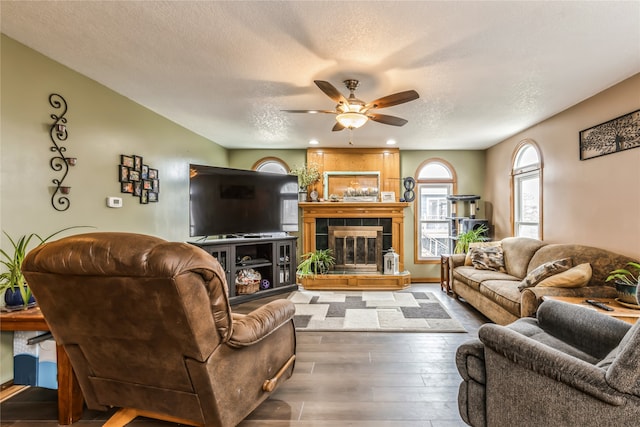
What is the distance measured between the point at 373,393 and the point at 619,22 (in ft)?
9.81

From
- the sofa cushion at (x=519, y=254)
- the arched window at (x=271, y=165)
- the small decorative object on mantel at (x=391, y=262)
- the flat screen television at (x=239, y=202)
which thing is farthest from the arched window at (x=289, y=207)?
the sofa cushion at (x=519, y=254)

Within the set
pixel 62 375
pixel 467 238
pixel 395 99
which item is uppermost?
pixel 395 99

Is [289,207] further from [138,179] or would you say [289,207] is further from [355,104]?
[355,104]

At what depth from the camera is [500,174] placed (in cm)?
545

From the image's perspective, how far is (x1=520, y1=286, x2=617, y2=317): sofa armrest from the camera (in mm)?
2781

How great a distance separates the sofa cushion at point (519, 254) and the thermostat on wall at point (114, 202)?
4.78m

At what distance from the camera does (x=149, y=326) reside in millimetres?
1449

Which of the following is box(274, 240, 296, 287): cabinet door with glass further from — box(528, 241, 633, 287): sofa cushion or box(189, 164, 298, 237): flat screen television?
box(528, 241, 633, 287): sofa cushion

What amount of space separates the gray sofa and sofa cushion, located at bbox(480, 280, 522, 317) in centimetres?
110

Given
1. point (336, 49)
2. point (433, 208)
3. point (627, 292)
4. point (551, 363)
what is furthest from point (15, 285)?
point (433, 208)

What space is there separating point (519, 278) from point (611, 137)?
184 cm

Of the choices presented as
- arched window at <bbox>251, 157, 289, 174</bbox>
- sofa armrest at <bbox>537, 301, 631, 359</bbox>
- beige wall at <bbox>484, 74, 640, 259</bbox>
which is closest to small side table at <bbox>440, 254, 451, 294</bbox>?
beige wall at <bbox>484, 74, 640, 259</bbox>

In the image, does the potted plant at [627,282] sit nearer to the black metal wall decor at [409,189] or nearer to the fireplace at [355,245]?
the black metal wall decor at [409,189]

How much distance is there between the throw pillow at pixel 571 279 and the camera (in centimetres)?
287
